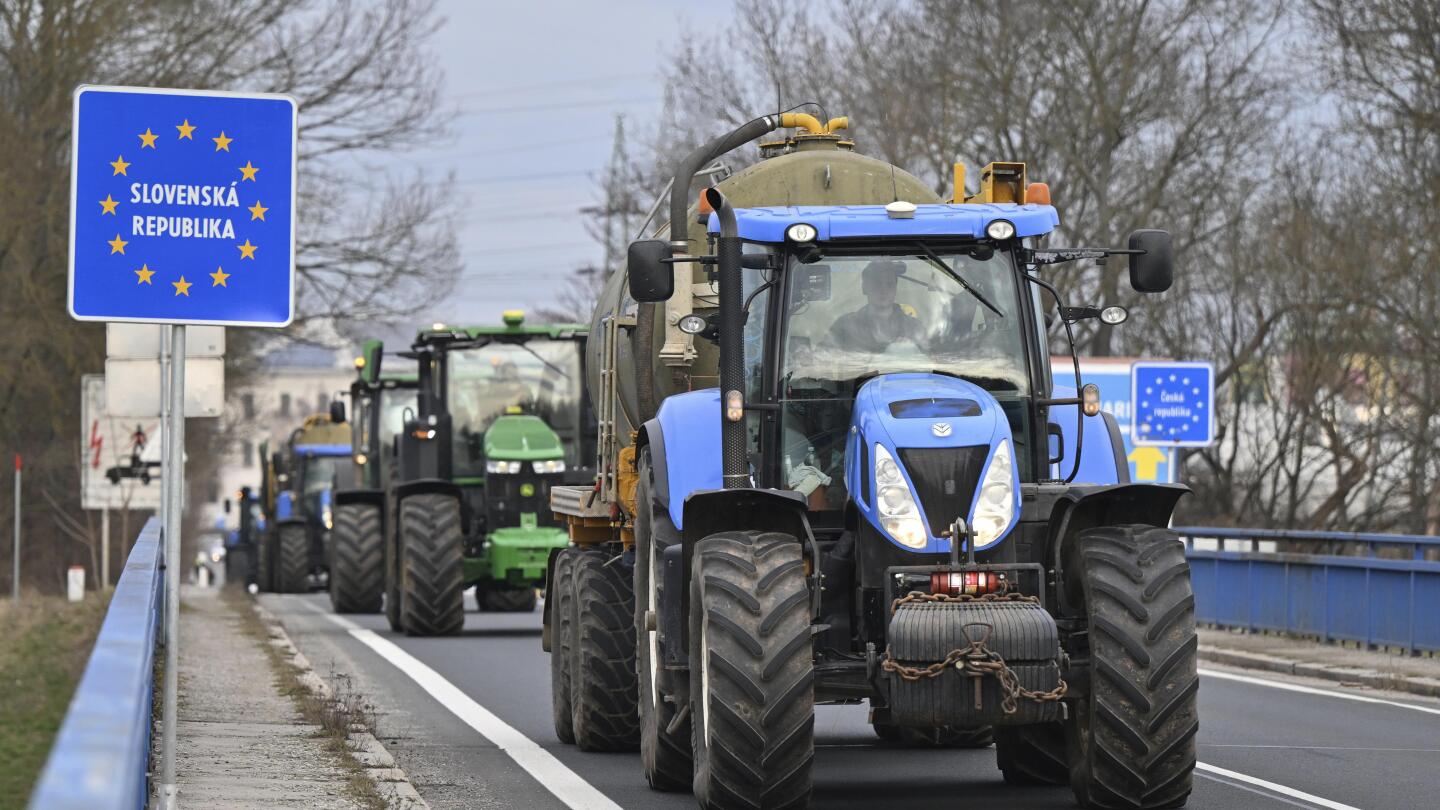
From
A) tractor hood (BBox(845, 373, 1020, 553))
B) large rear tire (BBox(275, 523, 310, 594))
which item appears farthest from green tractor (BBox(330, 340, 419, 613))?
tractor hood (BBox(845, 373, 1020, 553))

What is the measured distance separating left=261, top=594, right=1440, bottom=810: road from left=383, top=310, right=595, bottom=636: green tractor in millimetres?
4894

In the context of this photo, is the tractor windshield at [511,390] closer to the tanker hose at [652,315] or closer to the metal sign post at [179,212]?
the tanker hose at [652,315]

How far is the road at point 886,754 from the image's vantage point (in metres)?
10.8

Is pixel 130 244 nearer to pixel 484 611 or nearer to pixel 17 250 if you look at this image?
pixel 484 611

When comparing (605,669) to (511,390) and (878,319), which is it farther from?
(511,390)

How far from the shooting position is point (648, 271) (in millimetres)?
10109

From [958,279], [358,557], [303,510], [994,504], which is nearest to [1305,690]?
[958,279]

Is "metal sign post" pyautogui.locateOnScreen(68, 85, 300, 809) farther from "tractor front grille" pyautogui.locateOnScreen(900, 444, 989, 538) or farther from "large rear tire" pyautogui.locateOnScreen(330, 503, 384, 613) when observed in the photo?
"large rear tire" pyautogui.locateOnScreen(330, 503, 384, 613)

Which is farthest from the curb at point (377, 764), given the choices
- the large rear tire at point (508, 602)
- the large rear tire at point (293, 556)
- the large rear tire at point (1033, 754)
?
the large rear tire at point (293, 556)

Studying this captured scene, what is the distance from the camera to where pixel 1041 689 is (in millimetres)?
9219

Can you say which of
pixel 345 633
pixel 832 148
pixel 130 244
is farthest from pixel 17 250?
pixel 130 244

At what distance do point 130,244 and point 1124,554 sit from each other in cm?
400

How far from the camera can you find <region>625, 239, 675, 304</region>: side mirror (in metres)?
10.0

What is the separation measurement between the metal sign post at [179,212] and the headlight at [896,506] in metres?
2.40
